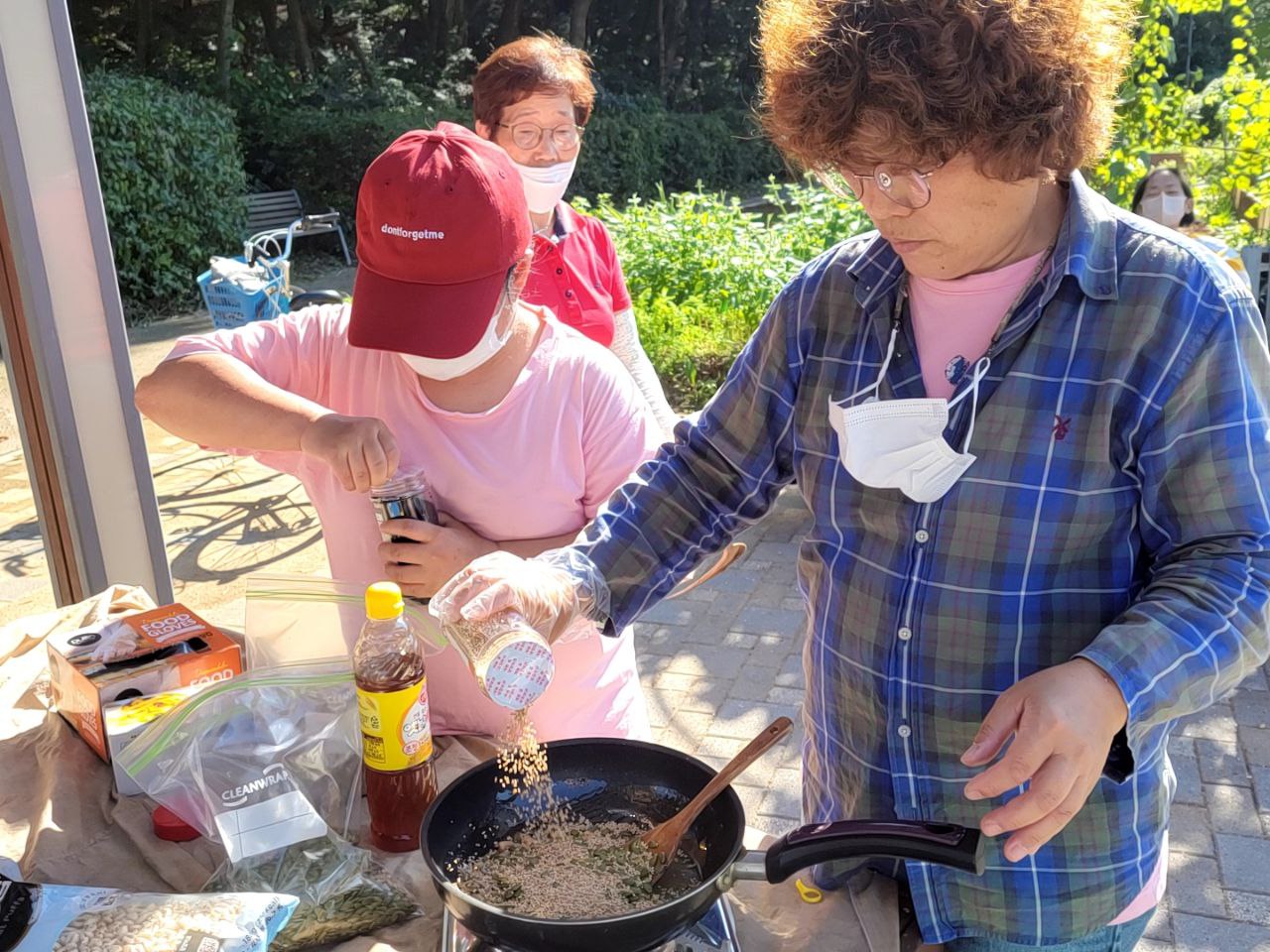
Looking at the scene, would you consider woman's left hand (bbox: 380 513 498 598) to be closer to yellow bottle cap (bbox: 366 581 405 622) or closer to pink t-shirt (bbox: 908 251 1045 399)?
yellow bottle cap (bbox: 366 581 405 622)

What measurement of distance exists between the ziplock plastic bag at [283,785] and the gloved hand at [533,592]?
297 millimetres

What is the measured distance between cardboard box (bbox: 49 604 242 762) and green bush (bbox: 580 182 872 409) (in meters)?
5.04

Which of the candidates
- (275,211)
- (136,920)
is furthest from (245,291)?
(275,211)

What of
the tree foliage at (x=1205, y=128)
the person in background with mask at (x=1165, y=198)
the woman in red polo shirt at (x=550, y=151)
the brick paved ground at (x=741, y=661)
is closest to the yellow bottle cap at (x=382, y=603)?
the woman in red polo shirt at (x=550, y=151)

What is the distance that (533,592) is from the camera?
4.64 ft

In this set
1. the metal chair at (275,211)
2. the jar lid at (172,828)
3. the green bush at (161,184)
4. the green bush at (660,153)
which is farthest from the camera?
the green bush at (660,153)

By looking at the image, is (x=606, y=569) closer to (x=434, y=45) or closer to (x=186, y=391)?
(x=186, y=391)

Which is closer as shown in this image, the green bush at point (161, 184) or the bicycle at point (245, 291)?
the bicycle at point (245, 291)

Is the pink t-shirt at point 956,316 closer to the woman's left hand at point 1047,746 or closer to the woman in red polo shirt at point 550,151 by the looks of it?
the woman's left hand at point 1047,746

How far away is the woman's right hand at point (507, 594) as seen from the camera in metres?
1.37

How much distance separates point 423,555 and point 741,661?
2892 millimetres

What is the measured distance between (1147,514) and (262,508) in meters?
5.22

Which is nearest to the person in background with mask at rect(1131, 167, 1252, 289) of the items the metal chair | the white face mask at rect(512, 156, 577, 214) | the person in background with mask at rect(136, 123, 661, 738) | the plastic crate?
the white face mask at rect(512, 156, 577, 214)

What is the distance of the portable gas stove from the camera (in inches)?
49.0
